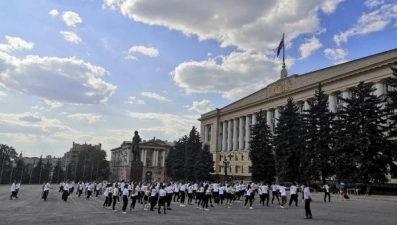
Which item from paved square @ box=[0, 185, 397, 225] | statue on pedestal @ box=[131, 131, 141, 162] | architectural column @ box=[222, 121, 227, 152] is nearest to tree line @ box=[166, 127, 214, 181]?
architectural column @ box=[222, 121, 227, 152]

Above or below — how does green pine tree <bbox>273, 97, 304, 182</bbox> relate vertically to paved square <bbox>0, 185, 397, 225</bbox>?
above

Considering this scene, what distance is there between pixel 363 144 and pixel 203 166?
40340 mm

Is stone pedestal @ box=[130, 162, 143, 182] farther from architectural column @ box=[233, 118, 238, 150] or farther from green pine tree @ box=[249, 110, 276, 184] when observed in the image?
architectural column @ box=[233, 118, 238, 150]

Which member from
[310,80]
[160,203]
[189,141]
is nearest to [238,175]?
[189,141]

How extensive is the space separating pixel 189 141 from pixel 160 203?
64.0 metres

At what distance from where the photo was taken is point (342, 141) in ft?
129

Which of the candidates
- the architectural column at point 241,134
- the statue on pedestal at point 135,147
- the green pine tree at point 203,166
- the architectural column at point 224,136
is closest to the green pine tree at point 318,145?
the statue on pedestal at point 135,147

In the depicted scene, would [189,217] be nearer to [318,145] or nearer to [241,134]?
[318,145]

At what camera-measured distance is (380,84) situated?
174ft

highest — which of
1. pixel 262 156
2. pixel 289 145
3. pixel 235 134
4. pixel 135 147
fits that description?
pixel 235 134

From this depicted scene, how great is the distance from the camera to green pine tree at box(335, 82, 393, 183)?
37.2 meters

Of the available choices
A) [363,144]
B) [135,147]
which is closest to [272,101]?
[363,144]

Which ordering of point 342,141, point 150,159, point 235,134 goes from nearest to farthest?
point 342,141 < point 235,134 < point 150,159

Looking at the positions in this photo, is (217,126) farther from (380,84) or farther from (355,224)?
(355,224)
